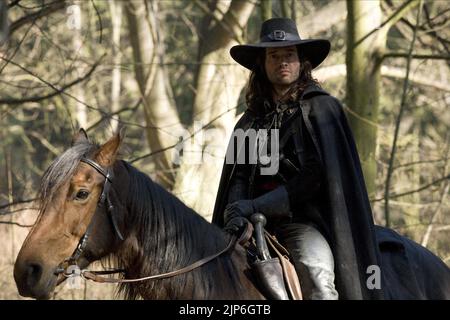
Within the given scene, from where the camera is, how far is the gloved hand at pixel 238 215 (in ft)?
18.1

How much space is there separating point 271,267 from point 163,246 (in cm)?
64

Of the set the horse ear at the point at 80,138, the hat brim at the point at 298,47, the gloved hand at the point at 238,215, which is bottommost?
the gloved hand at the point at 238,215

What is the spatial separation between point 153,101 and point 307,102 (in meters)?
8.93

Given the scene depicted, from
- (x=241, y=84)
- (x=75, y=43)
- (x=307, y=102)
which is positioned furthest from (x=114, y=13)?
(x=307, y=102)

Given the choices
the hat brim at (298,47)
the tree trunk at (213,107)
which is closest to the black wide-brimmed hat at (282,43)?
the hat brim at (298,47)

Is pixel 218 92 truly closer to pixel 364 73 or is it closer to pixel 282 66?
pixel 364 73

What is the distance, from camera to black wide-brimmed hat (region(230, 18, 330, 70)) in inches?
236

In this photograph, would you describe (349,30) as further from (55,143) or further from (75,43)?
(55,143)

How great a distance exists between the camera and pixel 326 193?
570 cm

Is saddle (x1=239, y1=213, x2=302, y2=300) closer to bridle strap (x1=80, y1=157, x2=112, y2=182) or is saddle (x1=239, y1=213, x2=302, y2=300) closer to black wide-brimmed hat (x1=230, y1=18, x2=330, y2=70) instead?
bridle strap (x1=80, y1=157, x2=112, y2=182)

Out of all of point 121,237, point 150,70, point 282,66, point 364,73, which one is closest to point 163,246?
point 121,237

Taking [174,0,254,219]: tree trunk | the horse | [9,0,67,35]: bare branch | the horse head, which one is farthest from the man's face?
[174,0,254,219]: tree trunk

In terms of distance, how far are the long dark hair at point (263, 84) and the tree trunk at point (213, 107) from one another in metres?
5.17

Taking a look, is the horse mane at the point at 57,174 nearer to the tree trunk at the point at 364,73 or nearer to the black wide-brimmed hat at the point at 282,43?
the black wide-brimmed hat at the point at 282,43
